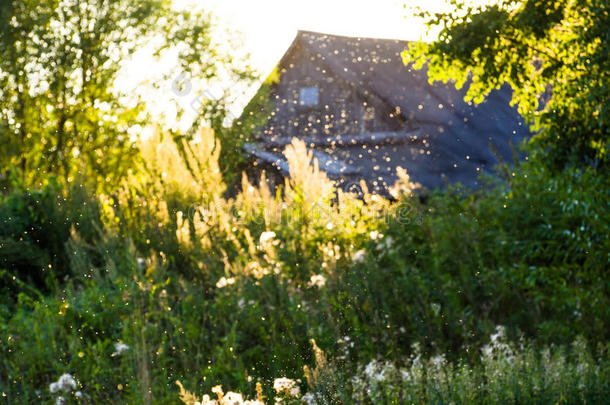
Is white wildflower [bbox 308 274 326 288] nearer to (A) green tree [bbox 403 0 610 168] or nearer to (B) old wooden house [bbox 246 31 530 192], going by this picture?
(A) green tree [bbox 403 0 610 168]

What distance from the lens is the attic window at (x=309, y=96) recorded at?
21.2m

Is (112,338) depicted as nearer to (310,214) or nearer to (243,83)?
(310,214)

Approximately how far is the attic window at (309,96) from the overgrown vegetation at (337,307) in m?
12.9

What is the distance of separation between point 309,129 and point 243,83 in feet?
14.2

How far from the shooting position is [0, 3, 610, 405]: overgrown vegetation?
13.5 feet

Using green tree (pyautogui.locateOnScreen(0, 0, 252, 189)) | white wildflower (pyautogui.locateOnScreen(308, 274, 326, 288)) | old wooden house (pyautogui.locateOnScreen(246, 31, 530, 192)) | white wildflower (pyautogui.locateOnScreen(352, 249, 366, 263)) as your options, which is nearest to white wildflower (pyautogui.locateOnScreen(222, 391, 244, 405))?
white wildflower (pyautogui.locateOnScreen(308, 274, 326, 288))

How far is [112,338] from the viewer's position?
5875 millimetres

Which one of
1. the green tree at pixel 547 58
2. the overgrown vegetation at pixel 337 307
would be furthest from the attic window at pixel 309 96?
the green tree at pixel 547 58

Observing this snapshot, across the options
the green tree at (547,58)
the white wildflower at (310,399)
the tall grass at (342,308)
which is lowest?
the white wildflower at (310,399)

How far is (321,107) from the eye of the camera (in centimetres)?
2119

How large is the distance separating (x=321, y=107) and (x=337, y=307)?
15.8 meters

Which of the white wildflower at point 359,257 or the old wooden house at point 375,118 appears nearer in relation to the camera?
the white wildflower at point 359,257

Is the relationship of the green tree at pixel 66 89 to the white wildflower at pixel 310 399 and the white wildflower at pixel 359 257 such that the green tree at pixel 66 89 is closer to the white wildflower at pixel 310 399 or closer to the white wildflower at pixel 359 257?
the white wildflower at pixel 359 257

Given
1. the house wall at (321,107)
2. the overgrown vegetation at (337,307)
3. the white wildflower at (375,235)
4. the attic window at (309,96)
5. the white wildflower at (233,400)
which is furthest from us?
the attic window at (309,96)
